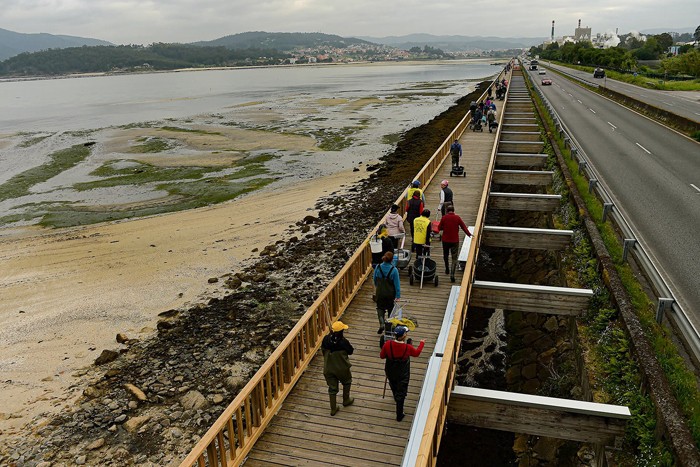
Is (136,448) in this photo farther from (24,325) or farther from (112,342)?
(24,325)

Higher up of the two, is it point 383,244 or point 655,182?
point 383,244

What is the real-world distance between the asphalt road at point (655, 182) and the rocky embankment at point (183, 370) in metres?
10.3

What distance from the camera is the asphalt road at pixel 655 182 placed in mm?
11602

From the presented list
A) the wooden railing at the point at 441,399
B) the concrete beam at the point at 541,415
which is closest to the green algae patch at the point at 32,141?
the wooden railing at the point at 441,399

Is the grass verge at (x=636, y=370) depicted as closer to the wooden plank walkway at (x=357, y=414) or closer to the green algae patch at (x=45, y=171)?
the wooden plank walkway at (x=357, y=414)

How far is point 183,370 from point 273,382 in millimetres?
6212

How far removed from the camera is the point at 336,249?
20.7m

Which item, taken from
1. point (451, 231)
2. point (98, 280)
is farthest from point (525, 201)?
point (98, 280)

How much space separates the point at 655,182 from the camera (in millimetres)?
18531

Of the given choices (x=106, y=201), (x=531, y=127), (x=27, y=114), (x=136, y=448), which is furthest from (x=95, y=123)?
(x=136, y=448)

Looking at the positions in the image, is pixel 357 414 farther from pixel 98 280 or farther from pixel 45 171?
pixel 45 171

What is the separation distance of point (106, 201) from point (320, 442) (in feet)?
96.9

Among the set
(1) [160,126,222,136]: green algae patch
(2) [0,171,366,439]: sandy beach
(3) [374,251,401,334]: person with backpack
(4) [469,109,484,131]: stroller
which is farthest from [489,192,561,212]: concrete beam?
(1) [160,126,222,136]: green algae patch

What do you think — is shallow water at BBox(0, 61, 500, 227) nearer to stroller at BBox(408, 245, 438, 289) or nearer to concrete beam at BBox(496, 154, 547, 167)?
concrete beam at BBox(496, 154, 547, 167)
